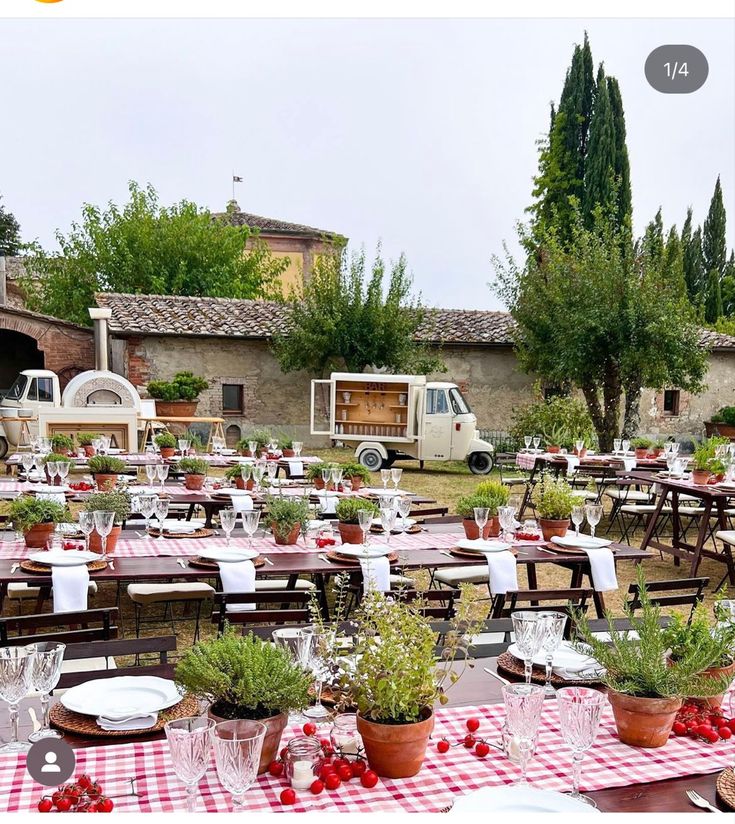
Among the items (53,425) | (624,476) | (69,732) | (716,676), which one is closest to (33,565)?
(69,732)

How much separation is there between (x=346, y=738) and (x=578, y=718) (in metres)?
0.56

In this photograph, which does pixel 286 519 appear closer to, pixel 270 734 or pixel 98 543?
pixel 98 543

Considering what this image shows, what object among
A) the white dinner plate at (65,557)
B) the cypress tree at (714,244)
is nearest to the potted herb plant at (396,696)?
the white dinner plate at (65,557)

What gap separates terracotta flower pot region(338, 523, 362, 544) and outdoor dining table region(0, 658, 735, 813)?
2.67 m

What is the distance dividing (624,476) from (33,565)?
6580 mm

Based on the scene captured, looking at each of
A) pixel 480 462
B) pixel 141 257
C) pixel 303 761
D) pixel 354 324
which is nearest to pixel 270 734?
pixel 303 761

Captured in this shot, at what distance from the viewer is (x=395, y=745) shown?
1.95 metres

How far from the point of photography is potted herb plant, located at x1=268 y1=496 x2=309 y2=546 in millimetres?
4992

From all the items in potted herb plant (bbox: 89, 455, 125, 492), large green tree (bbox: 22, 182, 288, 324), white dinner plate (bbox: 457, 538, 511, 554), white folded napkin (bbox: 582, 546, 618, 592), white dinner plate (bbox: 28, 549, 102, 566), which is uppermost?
large green tree (bbox: 22, 182, 288, 324)

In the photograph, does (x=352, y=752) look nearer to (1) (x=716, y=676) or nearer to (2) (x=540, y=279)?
(1) (x=716, y=676)

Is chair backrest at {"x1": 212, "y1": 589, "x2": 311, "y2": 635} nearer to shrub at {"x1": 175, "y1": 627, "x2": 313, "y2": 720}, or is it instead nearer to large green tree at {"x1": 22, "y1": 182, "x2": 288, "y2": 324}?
shrub at {"x1": 175, "y1": 627, "x2": 313, "y2": 720}

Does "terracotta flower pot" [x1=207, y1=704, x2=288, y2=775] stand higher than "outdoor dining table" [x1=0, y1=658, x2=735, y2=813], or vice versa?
"terracotta flower pot" [x1=207, y1=704, x2=288, y2=775]

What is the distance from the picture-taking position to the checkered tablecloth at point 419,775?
184cm

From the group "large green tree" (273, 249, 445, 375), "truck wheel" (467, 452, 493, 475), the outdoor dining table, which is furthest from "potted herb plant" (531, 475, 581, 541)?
"large green tree" (273, 249, 445, 375)
